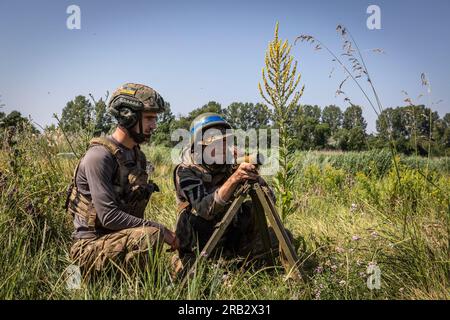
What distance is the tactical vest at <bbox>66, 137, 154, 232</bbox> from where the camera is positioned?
3109 millimetres

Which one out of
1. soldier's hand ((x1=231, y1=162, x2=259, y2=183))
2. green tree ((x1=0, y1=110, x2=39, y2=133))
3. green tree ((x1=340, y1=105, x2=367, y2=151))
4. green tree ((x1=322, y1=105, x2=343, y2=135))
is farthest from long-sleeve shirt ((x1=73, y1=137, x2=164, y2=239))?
green tree ((x1=322, y1=105, x2=343, y2=135))

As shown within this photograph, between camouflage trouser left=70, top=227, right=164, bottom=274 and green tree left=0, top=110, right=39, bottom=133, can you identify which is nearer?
camouflage trouser left=70, top=227, right=164, bottom=274

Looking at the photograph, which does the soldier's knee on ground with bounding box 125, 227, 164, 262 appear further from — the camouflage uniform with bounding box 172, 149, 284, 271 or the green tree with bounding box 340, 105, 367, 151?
the green tree with bounding box 340, 105, 367, 151

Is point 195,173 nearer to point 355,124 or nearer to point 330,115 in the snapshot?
point 355,124

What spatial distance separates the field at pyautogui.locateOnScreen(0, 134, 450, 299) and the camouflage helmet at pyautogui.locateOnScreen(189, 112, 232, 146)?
111cm

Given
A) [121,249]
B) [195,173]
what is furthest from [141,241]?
[195,173]

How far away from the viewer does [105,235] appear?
3.11 m

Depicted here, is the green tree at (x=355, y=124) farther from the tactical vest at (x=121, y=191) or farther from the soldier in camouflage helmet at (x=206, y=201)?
the tactical vest at (x=121, y=191)

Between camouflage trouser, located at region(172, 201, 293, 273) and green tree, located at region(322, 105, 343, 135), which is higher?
green tree, located at region(322, 105, 343, 135)

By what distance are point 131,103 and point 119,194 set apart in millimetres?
767

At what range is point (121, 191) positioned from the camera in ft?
10.5

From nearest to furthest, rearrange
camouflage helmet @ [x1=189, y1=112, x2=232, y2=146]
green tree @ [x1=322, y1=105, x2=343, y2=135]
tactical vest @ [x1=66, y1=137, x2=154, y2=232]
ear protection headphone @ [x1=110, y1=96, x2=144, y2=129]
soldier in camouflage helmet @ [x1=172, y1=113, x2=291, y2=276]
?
tactical vest @ [x1=66, y1=137, x2=154, y2=232] < ear protection headphone @ [x1=110, y1=96, x2=144, y2=129] < soldier in camouflage helmet @ [x1=172, y1=113, x2=291, y2=276] < camouflage helmet @ [x1=189, y1=112, x2=232, y2=146] < green tree @ [x1=322, y1=105, x2=343, y2=135]

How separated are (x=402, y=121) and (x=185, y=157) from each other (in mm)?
2047
